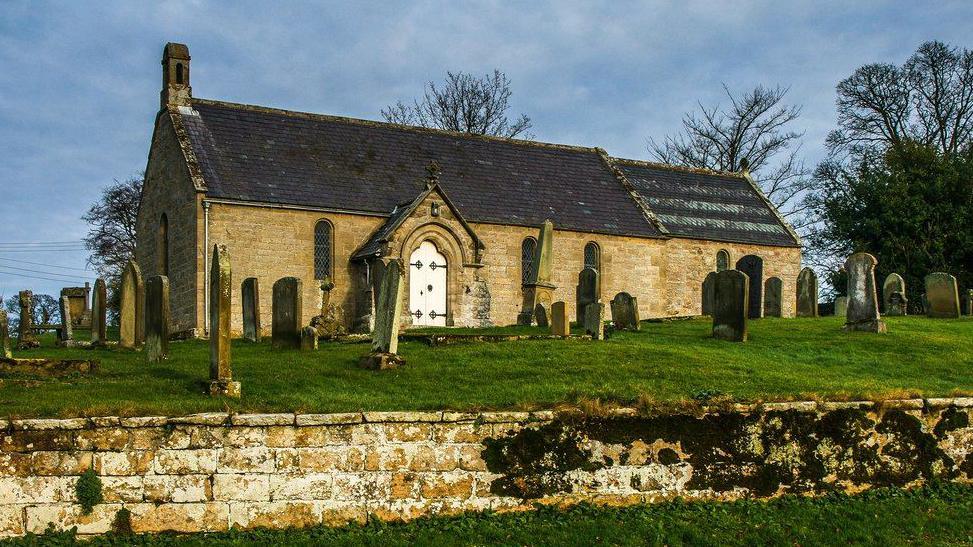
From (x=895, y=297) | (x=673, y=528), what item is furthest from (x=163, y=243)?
(x=673, y=528)

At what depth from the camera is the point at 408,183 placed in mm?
33531

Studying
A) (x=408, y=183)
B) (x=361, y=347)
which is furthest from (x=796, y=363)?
(x=408, y=183)

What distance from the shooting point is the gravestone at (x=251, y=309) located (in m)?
22.1

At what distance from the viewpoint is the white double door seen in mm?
30328

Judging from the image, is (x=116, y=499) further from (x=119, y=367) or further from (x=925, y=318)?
(x=925, y=318)

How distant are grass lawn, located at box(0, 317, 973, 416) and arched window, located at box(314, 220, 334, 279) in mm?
8260

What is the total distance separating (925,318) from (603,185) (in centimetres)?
1328

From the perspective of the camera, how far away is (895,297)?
96.2ft

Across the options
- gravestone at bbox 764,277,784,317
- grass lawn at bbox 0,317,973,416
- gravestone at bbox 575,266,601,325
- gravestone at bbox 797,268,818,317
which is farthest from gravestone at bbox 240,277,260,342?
gravestone at bbox 797,268,818,317

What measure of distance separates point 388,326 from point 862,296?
11611mm

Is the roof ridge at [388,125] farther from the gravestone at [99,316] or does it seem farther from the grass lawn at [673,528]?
the grass lawn at [673,528]

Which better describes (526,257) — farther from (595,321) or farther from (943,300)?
(595,321)

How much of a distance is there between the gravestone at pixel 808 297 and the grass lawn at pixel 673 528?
16864mm

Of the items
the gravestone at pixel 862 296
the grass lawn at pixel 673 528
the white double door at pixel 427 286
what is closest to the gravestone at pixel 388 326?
the grass lawn at pixel 673 528
